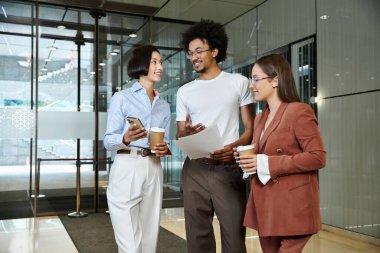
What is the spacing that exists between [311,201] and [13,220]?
4.70 m

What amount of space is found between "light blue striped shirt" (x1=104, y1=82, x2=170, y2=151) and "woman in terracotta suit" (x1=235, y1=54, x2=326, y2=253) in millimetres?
715

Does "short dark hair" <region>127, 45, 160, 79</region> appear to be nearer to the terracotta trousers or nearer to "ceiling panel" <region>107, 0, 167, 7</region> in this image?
the terracotta trousers

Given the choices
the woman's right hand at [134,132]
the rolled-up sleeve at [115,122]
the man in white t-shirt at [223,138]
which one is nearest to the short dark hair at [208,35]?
the man in white t-shirt at [223,138]

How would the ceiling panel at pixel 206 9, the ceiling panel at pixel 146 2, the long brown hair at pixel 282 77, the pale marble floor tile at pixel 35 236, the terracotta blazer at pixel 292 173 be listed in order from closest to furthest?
the terracotta blazer at pixel 292 173 < the long brown hair at pixel 282 77 < the pale marble floor tile at pixel 35 236 < the ceiling panel at pixel 146 2 < the ceiling panel at pixel 206 9

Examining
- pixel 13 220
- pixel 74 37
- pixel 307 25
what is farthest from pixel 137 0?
pixel 13 220

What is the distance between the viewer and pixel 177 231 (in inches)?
183

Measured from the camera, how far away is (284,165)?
5.24 feet

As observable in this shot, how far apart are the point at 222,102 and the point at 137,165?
1.89 feet

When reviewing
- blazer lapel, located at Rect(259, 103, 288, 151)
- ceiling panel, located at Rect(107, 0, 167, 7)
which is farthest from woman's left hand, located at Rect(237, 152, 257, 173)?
ceiling panel, located at Rect(107, 0, 167, 7)

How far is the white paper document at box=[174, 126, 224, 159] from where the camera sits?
5.87 feet

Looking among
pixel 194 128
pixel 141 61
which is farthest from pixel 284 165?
pixel 141 61

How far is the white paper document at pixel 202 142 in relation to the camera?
179 cm

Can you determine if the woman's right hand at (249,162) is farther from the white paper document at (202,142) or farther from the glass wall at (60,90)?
the glass wall at (60,90)

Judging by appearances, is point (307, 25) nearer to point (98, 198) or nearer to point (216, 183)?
point (216, 183)
